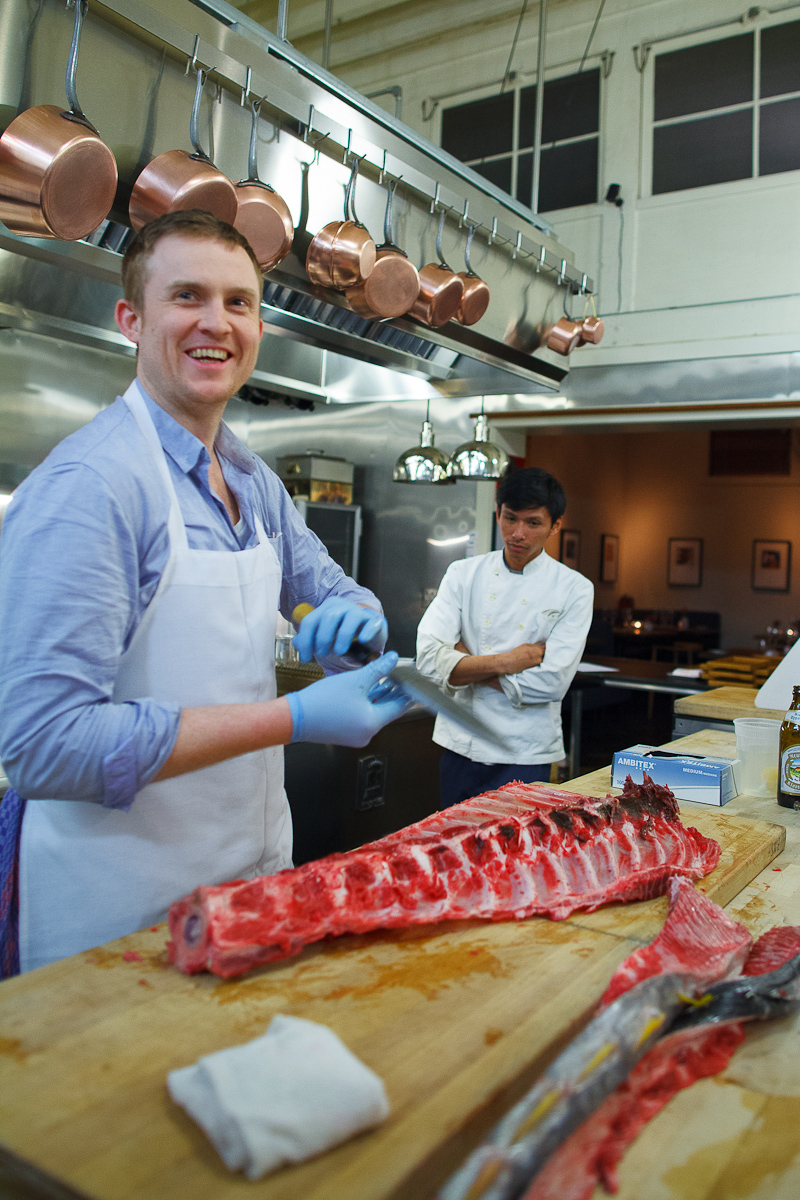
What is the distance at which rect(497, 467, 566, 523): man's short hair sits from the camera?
3.25m

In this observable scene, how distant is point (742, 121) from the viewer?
540cm

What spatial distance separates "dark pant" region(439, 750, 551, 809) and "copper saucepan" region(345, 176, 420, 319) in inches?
65.2

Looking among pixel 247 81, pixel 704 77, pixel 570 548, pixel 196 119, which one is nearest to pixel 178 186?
pixel 196 119

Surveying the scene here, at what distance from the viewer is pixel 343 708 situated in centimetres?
141

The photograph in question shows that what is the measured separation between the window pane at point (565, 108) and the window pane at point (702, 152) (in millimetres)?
526

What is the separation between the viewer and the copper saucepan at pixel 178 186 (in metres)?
2.23

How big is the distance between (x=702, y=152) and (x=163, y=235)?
518 centimetres

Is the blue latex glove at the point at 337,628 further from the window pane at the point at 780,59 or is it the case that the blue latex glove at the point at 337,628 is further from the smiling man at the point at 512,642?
the window pane at the point at 780,59

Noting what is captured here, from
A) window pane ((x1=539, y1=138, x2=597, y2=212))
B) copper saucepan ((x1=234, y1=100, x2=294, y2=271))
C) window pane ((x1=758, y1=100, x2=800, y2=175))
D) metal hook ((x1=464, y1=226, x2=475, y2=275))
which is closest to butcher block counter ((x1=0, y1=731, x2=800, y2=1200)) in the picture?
copper saucepan ((x1=234, y1=100, x2=294, y2=271))

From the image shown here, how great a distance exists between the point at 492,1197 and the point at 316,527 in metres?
5.13

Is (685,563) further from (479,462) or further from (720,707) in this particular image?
(720,707)

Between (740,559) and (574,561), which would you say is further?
(740,559)

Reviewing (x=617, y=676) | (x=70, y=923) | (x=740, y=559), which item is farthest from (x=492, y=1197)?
(x=740, y=559)

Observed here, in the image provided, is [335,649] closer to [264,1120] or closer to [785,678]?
[264,1120]
